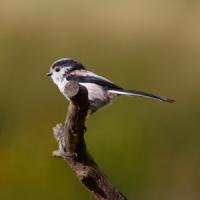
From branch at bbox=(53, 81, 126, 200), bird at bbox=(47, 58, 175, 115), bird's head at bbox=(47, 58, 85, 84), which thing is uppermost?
bird's head at bbox=(47, 58, 85, 84)

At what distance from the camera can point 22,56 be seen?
24.0ft

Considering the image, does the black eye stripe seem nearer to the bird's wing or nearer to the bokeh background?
the bird's wing

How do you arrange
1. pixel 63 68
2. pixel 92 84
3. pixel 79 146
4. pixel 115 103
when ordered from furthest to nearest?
pixel 115 103 → pixel 63 68 → pixel 92 84 → pixel 79 146

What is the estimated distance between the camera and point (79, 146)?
410 centimetres

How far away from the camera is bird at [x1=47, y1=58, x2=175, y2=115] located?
4383mm

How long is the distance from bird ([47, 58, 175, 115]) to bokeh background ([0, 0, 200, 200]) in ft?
6.18

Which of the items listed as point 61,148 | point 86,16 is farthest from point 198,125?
point 61,148

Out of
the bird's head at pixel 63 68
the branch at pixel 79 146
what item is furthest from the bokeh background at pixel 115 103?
the branch at pixel 79 146

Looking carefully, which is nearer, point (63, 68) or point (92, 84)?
point (92, 84)

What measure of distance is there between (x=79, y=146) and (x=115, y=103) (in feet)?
9.69

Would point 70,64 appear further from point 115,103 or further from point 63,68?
point 115,103

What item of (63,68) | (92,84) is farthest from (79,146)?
(63,68)

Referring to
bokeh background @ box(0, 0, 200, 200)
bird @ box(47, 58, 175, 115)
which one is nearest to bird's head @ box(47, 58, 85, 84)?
bird @ box(47, 58, 175, 115)

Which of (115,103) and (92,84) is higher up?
(115,103)
